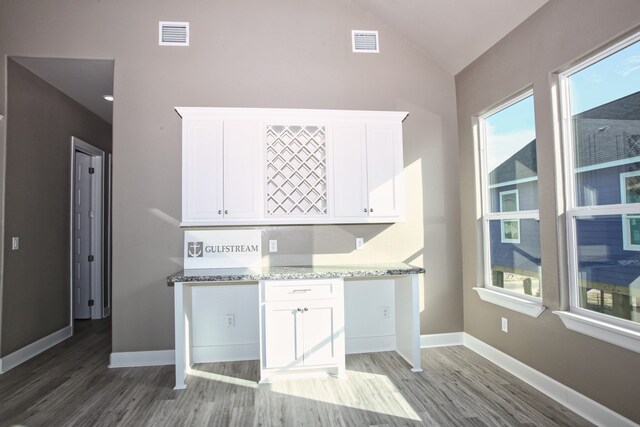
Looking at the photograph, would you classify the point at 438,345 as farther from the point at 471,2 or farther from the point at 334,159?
the point at 471,2

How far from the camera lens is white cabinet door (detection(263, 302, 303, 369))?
2855mm

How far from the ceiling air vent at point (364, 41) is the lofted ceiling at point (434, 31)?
0.09m

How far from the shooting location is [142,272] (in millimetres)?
3350

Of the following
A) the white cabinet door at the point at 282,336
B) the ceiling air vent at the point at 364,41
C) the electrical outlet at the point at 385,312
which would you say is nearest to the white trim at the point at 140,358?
the white cabinet door at the point at 282,336

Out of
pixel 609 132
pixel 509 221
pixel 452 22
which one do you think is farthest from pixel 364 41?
pixel 609 132

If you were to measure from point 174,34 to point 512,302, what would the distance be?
379 centimetres

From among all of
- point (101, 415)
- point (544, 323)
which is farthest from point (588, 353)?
point (101, 415)

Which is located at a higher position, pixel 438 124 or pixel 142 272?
pixel 438 124

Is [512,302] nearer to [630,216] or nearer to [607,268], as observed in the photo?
[607,268]

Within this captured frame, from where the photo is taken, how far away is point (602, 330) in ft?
7.11

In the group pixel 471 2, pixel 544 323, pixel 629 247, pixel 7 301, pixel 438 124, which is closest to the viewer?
pixel 629 247

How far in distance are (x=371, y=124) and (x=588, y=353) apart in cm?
230

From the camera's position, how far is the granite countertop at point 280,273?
2826 mm

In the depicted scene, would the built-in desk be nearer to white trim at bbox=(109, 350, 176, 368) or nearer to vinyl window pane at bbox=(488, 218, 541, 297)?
white trim at bbox=(109, 350, 176, 368)
